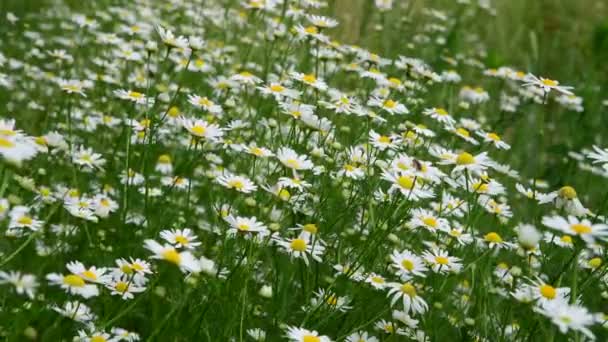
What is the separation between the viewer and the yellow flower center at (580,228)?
1903mm

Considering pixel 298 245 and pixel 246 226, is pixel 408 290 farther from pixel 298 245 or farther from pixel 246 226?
pixel 246 226

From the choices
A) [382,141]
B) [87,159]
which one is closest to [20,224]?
[87,159]

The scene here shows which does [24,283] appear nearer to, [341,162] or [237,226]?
[237,226]

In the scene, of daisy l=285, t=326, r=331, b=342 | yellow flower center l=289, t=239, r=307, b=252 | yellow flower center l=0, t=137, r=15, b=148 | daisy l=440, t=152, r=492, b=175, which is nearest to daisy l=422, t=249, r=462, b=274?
daisy l=440, t=152, r=492, b=175

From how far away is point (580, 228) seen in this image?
1930 millimetres

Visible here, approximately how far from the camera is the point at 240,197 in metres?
2.67

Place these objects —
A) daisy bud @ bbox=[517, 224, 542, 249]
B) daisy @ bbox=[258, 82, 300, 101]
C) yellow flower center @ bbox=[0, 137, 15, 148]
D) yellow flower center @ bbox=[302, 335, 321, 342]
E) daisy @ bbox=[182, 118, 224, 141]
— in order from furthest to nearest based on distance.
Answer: daisy @ bbox=[258, 82, 300, 101] < daisy @ bbox=[182, 118, 224, 141] < yellow flower center @ bbox=[302, 335, 321, 342] < daisy bud @ bbox=[517, 224, 542, 249] < yellow flower center @ bbox=[0, 137, 15, 148]

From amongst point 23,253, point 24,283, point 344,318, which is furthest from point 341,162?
point 24,283

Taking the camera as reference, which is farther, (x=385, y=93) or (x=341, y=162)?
(x=385, y=93)

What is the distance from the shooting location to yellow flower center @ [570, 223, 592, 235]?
74.9 inches

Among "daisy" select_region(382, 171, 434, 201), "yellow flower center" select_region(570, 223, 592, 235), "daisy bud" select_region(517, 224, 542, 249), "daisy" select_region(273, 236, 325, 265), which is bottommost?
"daisy" select_region(273, 236, 325, 265)

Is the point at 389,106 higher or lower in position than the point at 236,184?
higher

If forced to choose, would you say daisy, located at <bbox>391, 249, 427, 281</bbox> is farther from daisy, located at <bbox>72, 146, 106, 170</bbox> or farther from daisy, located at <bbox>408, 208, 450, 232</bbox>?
daisy, located at <bbox>72, 146, 106, 170</bbox>

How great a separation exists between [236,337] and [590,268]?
1.22 metres
